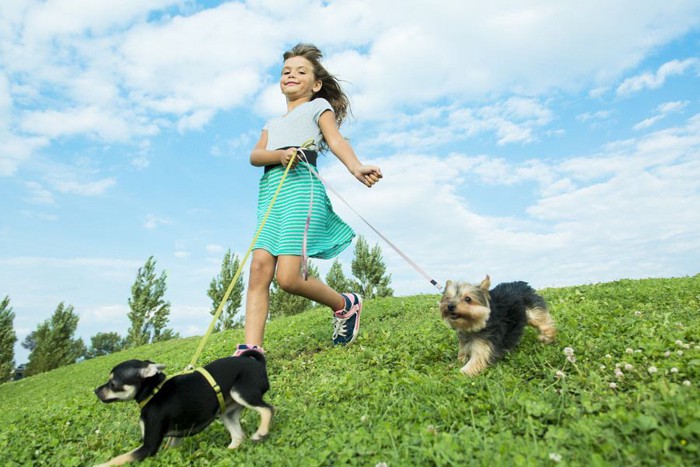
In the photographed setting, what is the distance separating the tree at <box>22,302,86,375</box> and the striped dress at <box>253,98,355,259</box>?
40.9 meters

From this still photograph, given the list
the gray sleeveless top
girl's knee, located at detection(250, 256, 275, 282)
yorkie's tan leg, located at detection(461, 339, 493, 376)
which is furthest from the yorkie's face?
the gray sleeveless top

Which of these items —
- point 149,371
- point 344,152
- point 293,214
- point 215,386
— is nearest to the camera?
point 149,371

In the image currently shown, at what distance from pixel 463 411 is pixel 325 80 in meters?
5.52

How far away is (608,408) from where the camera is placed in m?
3.21

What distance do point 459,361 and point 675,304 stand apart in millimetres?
4313

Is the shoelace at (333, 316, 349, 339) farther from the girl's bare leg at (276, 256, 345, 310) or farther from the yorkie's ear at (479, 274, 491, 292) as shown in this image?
the yorkie's ear at (479, 274, 491, 292)

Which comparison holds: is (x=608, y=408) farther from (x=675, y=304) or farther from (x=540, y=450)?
(x=675, y=304)

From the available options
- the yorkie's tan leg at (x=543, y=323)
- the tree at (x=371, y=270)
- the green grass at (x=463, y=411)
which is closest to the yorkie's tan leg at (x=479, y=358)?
the green grass at (x=463, y=411)

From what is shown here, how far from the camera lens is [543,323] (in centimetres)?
518

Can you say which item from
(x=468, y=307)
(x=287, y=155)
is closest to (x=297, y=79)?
(x=287, y=155)

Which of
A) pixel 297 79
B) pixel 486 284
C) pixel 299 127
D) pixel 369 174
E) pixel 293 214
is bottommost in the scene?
pixel 486 284

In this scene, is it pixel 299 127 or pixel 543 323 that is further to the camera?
pixel 299 127

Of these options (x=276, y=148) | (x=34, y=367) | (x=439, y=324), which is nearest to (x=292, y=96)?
(x=276, y=148)

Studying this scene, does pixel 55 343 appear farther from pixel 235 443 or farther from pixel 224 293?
pixel 235 443
